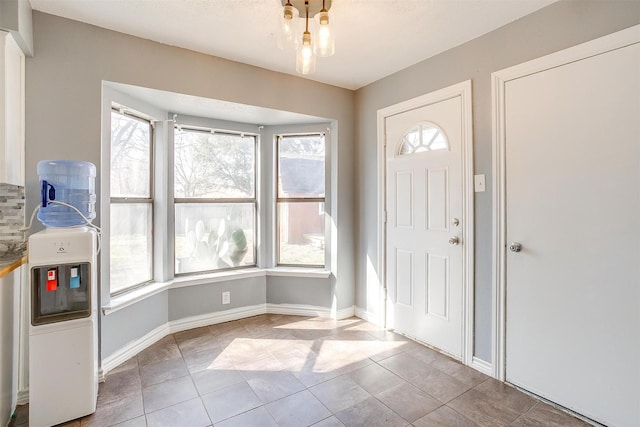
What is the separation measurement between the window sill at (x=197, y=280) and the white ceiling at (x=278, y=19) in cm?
204

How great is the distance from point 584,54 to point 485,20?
25.8 inches

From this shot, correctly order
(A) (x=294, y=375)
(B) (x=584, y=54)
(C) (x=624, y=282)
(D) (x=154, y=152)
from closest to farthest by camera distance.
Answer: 1. (C) (x=624, y=282)
2. (B) (x=584, y=54)
3. (A) (x=294, y=375)
4. (D) (x=154, y=152)

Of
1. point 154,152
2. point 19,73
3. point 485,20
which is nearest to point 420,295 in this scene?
point 485,20

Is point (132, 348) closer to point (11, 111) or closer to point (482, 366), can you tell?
point (11, 111)

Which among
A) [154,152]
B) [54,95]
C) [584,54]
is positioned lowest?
[154,152]

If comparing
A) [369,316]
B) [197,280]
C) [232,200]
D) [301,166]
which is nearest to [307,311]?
[369,316]

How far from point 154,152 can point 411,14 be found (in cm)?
252

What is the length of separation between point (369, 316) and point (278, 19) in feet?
9.23

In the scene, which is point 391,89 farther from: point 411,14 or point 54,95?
point 54,95

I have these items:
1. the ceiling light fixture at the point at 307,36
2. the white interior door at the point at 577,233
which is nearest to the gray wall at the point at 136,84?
the ceiling light fixture at the point at 307,36

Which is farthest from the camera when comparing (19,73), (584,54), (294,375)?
(294,375)

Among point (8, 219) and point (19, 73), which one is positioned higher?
point (19, 73)

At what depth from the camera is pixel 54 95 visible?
2.10m

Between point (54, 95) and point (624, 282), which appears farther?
point (54, 95)
